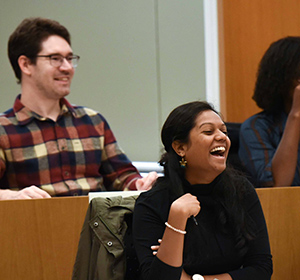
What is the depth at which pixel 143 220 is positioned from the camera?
1.53 metres

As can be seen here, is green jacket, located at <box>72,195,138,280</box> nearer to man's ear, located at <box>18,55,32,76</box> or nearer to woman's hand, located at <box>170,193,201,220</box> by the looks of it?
woman's hand, located at <box>170,193,201,220</box>

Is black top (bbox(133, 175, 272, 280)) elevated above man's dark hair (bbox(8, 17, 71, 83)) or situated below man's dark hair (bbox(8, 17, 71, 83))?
below

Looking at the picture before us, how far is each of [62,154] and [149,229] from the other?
0.98 m

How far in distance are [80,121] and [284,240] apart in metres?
1.14

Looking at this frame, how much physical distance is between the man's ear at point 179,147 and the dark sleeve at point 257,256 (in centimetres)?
25

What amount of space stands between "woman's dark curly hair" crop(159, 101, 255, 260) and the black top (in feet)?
0.06

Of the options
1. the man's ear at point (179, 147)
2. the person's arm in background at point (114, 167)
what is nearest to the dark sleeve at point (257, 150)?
the person's arm in background at point (114, 167)

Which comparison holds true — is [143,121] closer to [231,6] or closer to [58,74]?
[231,6]

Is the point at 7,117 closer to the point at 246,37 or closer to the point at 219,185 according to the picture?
the point at 219,185

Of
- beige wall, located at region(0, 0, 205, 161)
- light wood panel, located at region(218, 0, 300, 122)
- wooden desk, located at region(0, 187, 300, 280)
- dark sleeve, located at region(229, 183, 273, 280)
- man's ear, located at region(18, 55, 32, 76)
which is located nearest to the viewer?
dark sleeve, located at region(229, 183, 273, 280)

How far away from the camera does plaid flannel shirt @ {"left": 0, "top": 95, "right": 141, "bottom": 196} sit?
7.55 ft

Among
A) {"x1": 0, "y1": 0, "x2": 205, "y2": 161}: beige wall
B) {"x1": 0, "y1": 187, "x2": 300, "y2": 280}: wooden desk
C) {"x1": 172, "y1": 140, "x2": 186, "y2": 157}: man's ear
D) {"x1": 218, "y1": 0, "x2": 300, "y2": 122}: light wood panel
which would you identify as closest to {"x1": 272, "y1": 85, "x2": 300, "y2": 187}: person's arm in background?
{"x1": 0, "y1": 187, "x2": 300, "y2": 280}: wooden desk

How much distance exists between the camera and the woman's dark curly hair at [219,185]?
61.1 inches

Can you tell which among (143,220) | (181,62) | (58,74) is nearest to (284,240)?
(143,220)
